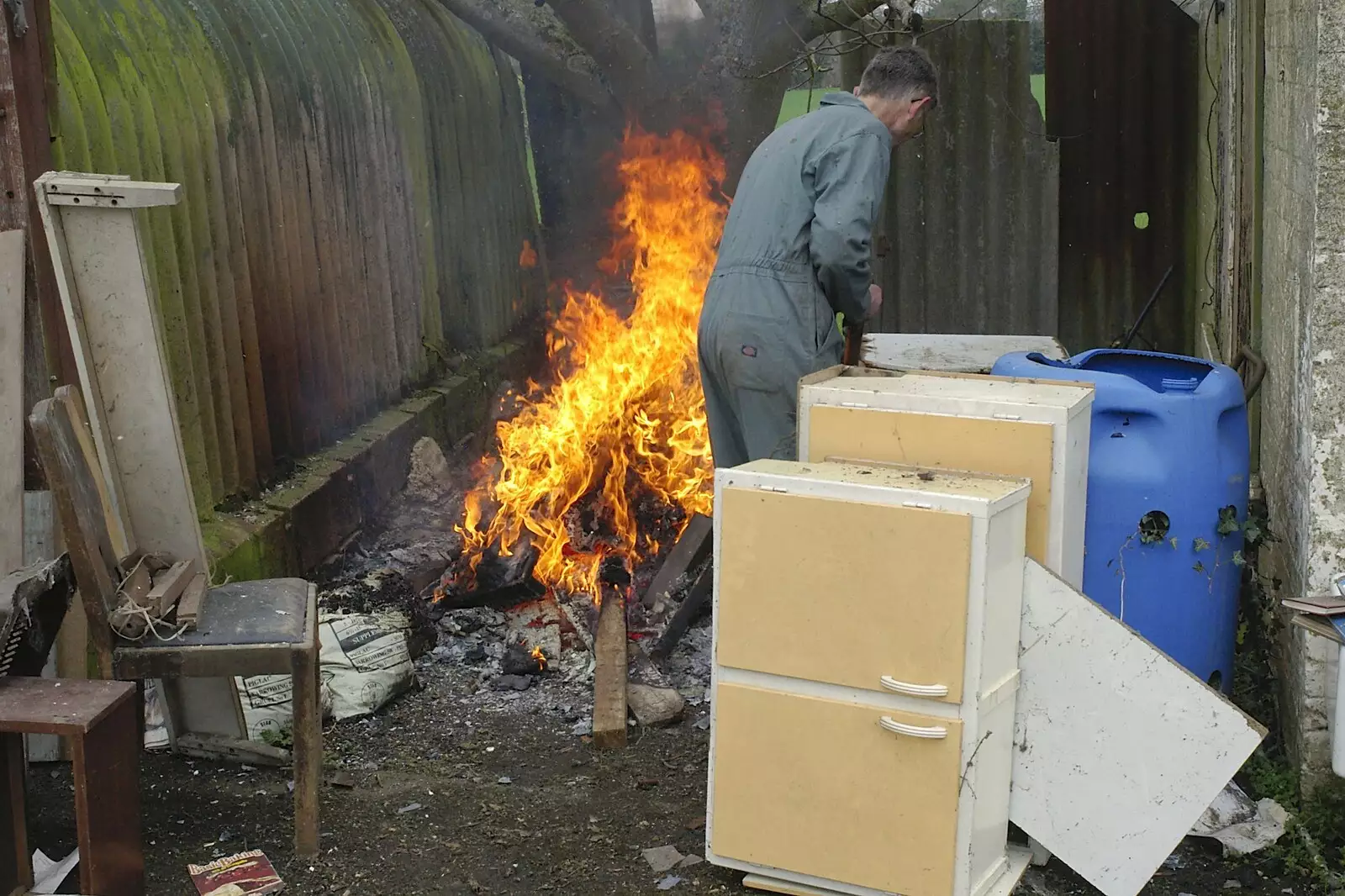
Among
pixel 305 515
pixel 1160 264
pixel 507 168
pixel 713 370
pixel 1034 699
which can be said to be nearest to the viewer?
pixel 1034 699

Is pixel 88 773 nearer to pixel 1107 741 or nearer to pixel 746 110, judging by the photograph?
pixel 1107 741

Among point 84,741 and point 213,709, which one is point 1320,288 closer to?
point 84,741

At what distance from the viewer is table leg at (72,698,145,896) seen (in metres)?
3.55

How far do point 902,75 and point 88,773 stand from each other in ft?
12.9

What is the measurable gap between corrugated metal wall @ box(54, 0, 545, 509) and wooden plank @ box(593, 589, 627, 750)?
1.84 m

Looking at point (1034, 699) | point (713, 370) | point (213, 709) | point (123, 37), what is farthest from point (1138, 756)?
point (123, 37)

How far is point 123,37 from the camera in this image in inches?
Answer: 227

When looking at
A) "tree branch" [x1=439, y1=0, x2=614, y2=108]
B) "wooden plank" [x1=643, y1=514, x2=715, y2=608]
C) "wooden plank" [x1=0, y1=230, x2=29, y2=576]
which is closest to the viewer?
"wooden plank" [x1=0, y1=230, x2=29, y2=576]

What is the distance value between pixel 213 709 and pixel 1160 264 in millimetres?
5500

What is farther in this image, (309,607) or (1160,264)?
(1160,264)

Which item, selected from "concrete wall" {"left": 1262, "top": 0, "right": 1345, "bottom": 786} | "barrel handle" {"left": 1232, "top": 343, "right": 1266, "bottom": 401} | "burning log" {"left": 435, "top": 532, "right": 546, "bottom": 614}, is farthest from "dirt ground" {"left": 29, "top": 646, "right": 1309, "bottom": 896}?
"barrel handle" {"left": 1232, "top": 343, "right": 1266, "bottom": 401}

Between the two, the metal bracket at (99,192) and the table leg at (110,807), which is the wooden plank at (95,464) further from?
the table leg at (110,807)

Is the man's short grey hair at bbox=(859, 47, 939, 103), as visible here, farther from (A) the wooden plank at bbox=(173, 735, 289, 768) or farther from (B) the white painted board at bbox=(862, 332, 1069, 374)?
(A) the wooden plank at bbox=(173, 735, 289, 768)

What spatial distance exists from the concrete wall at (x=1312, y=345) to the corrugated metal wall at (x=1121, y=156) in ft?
9.27
